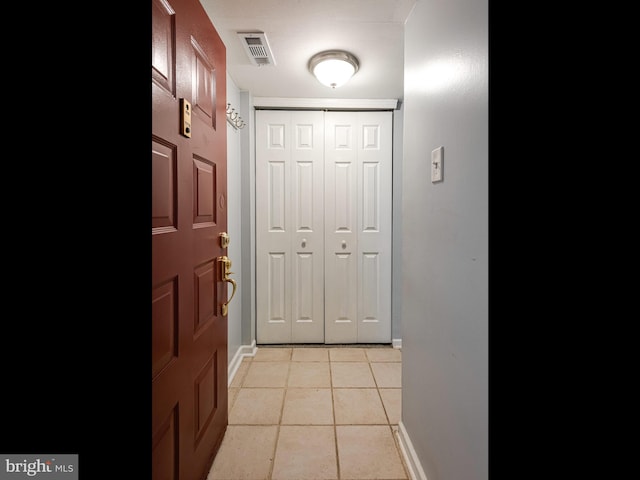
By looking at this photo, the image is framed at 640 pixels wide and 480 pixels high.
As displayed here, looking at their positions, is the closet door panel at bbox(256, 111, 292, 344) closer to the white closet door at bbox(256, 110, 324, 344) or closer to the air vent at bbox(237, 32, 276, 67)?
the white closet door at bbox(256, 110, 324, 344)

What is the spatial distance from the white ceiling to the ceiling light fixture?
5 cm

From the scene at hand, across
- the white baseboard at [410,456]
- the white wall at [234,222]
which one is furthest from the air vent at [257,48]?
the white baseboard at [410,456]

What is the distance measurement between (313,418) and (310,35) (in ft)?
7.27

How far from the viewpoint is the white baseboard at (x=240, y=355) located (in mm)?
2596

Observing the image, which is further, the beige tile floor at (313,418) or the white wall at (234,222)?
the white wall at (234,222)

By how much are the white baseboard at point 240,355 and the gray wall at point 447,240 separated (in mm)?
1401

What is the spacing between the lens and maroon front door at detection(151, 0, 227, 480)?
3.58 ft

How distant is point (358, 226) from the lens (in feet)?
10.4

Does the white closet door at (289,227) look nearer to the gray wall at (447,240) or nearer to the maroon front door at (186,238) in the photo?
the maroon front door at (186,238)

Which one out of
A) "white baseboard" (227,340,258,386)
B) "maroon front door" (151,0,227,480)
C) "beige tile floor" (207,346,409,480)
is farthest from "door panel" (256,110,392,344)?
"maroon front door" (151,0,227,480)
